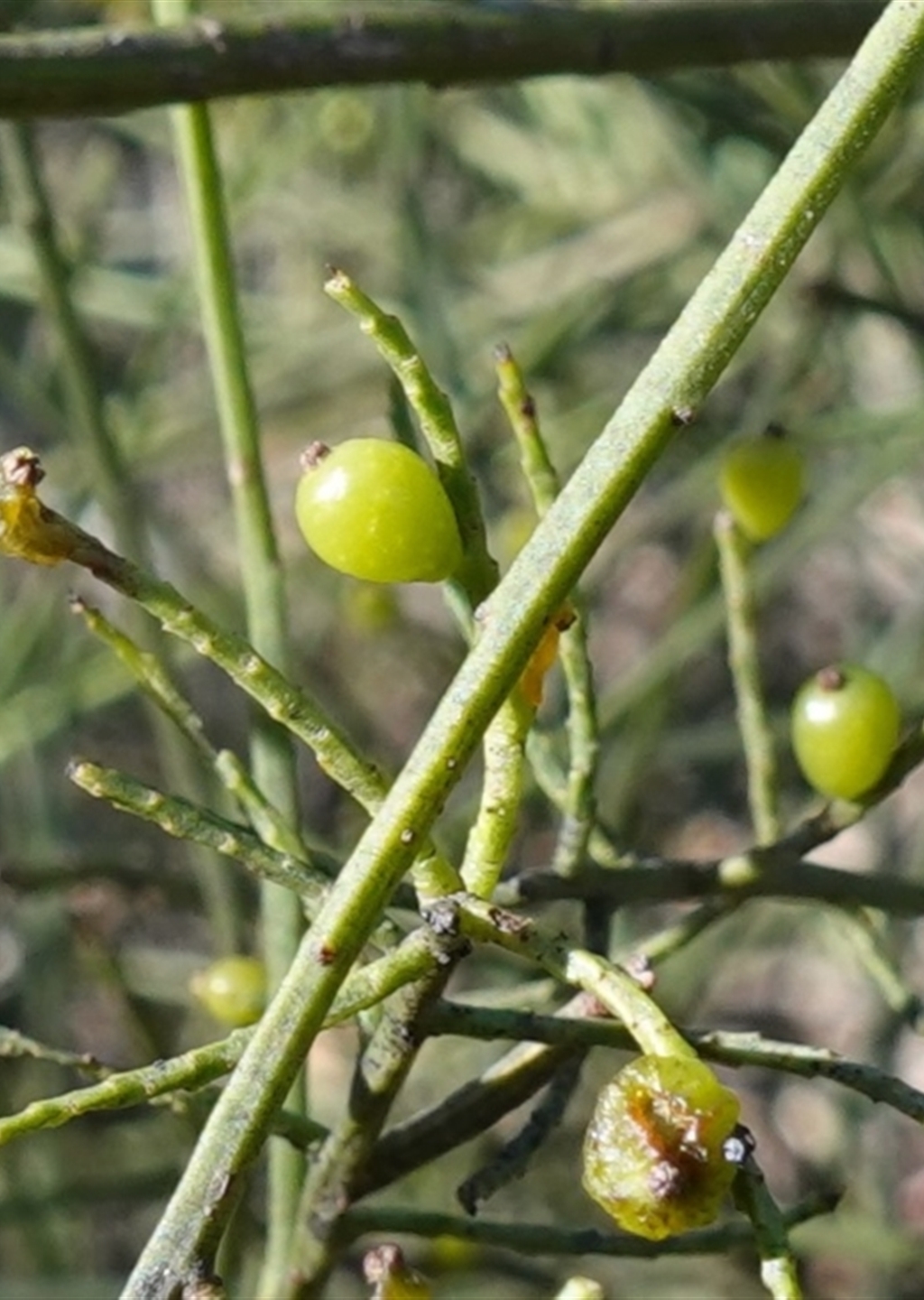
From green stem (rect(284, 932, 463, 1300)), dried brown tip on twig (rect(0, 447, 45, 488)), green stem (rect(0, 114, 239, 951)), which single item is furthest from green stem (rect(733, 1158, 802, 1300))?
green stem (rect(0, 114, 239, 951))

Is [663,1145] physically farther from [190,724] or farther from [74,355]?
[74,355]

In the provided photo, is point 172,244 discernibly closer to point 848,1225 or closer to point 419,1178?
point 419,1178

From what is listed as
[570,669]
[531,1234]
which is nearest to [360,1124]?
[531,1234]

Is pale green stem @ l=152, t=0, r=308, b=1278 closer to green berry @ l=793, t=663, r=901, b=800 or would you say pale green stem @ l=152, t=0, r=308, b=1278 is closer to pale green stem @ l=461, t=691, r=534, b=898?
green berry @ l=793, t=663, r=901, b=800

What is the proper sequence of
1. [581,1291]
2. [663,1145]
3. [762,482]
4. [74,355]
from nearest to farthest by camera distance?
[663,1145] → [581,1291] → [762,482] → [74,355]

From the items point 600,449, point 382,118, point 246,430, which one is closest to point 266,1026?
point 600,449

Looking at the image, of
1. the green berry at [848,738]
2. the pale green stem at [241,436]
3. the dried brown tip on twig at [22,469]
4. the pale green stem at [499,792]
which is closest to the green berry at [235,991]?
the pale green stem at [241,436]
